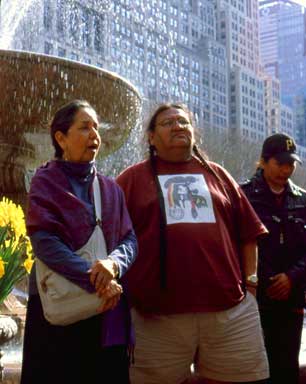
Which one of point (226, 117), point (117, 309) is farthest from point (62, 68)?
point (226, 117)

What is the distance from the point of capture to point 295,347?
3482 mm

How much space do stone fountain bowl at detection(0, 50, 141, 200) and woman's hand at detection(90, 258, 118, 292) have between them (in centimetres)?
452

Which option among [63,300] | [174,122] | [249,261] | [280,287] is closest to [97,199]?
[63,300]

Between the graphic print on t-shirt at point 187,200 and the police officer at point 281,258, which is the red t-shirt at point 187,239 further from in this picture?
the police officer at point 281,258

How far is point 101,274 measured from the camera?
2531mm

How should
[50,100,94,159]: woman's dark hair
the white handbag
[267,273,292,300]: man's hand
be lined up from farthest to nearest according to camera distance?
1. [267,273,292,300]: man's hand
2. [50,100,94,159]: woman's dark hair
3. the white handbag

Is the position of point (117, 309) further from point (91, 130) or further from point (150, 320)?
point (91, 130)

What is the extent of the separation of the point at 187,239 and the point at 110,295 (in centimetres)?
52

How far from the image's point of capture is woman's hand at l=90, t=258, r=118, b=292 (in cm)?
253

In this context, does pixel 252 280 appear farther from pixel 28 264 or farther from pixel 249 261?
pixel 28 264

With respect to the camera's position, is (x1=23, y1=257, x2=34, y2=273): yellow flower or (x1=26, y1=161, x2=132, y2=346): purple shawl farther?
(x1=23, y1=257, x2=34, y2=273): yellow flower

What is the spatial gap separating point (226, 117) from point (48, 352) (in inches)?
3404

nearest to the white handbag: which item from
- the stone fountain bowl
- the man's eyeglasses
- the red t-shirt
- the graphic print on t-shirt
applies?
the red t-shirt

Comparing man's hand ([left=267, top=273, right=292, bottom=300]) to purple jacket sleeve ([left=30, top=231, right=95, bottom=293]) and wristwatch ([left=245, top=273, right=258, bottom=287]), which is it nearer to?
wristwatch ([left=245, top=273, right=258, bottom=287])
